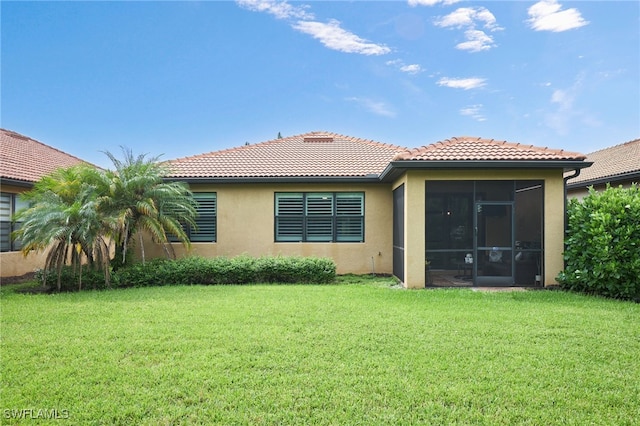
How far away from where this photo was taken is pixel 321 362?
4.76m

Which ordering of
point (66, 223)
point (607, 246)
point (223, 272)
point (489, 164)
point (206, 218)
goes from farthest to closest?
point (206, 218)
point (223, 272)
point (489, 164)
point (66, 223)
point (607, 246)

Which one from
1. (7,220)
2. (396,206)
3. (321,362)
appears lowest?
(321,362)

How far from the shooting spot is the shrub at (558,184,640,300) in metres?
8.65

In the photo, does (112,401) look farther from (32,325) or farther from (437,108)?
(437,108)

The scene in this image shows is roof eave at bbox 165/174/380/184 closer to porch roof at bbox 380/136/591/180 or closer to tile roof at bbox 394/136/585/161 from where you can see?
porch roof at bbox 380/136/591/180

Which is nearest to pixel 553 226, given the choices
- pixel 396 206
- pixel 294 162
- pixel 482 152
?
pixel 482 152

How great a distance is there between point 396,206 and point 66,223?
30.3 ft

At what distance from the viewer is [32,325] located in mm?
6559

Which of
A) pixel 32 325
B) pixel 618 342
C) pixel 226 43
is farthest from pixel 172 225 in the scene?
pixel 618 342

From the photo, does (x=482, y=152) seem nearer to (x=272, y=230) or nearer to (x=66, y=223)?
(x=272, y=230)

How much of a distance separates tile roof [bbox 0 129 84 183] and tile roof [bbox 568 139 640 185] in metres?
20.8

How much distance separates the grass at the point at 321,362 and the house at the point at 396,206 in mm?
2602

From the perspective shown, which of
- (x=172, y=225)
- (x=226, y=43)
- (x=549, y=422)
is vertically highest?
(x=226, y=43)

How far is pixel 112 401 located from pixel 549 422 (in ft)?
13.5
